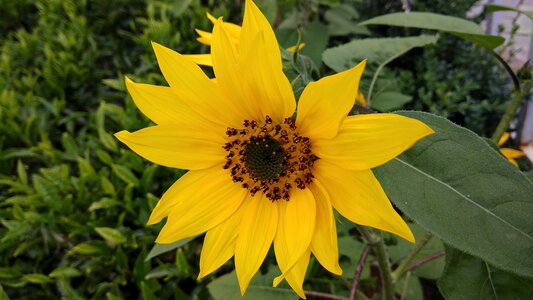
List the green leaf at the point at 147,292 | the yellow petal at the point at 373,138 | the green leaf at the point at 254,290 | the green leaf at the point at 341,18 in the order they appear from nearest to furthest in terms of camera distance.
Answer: the yellow petal at the point at 373,138 < the green leaf at the point at 254,290 < the green leaf at the point at 147,292 < the green leaf at the point at 341,18

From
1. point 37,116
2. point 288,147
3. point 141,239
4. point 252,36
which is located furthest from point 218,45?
point 37,116

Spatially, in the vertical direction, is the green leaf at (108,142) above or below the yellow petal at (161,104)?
below

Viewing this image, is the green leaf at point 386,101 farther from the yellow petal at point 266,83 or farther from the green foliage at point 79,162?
the yellow petal at point 266,83

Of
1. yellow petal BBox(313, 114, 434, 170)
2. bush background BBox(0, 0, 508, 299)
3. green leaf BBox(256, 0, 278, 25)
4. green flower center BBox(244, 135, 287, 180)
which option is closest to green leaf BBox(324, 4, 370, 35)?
bush background BBox(0, 0, 508, 299)

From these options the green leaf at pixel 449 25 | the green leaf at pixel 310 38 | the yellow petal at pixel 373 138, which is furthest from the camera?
the green leaf at pixel 310 38

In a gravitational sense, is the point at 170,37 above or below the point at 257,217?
below

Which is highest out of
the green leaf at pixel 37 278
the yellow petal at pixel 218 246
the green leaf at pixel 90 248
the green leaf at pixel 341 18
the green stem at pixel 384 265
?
the yellow petal at pixel 218 246

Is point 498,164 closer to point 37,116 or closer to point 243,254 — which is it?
point 243,254

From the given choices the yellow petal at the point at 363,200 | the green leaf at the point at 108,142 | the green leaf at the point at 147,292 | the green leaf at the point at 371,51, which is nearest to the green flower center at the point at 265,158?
the yellow petal at the point at 363,200
